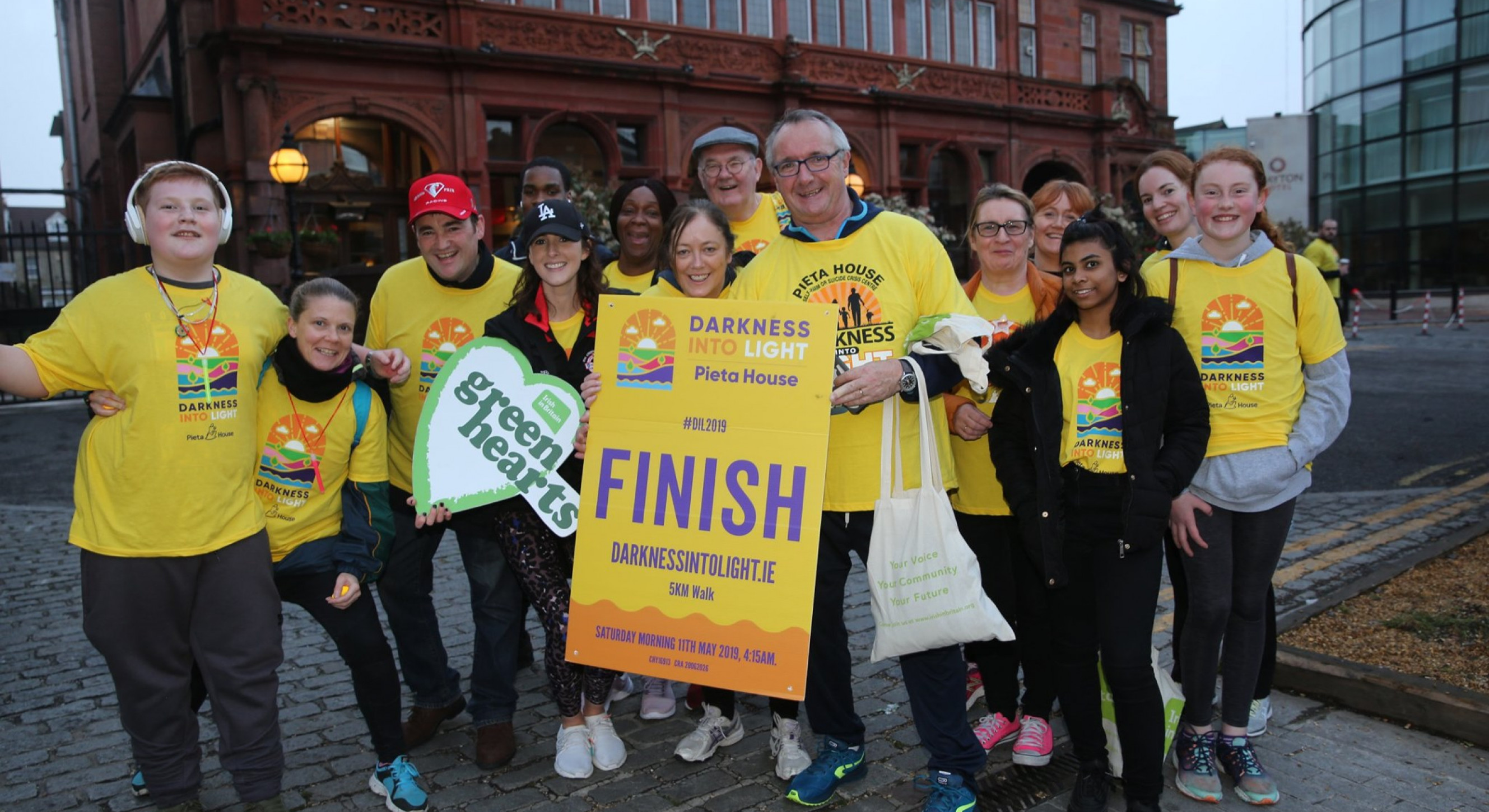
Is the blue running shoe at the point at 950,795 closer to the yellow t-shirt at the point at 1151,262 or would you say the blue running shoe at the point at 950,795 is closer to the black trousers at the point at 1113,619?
the black trousers at the point at 1113,619

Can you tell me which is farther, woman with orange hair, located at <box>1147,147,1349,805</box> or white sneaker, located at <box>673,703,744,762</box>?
white sneaker, located at <box>673,703,744,762</box>

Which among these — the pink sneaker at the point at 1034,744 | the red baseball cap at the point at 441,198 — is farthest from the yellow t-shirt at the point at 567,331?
the pink sneaker at the point at 1034,744

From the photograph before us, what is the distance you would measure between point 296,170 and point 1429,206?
109 ft

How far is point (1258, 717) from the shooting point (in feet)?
12.6

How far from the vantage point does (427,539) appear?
4.17 meters

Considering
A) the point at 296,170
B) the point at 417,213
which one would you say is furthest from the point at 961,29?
the point at 417,213

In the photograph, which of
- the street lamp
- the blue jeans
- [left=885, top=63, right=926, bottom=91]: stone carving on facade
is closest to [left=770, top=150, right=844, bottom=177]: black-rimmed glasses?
the blue jeans

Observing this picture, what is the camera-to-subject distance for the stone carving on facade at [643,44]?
1931 centimetres

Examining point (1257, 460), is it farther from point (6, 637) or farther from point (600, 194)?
point (600, 194)

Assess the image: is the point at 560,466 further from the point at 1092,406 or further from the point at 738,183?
the point at 1092,406

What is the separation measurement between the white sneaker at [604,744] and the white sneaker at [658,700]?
0.41 meters

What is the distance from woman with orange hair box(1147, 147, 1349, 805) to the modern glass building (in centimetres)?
Answer: 3432

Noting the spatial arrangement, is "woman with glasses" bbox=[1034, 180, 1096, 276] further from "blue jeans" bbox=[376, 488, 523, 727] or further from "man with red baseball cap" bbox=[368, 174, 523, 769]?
"blue jeans" bbox=[376, 488, 523, 727]

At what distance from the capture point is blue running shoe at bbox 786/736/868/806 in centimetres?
350
